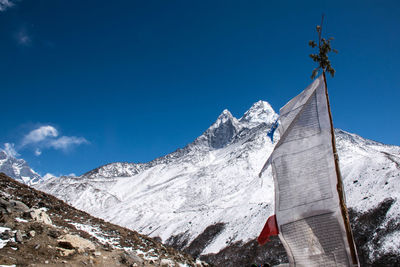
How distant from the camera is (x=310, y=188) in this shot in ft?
19.5

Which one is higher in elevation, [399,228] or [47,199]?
[47,199]

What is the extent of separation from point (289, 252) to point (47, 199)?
1899cm

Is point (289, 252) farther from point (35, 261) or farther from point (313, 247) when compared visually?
point (35, 261)

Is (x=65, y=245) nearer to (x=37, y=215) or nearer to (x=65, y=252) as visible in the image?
(x=65, y=252)

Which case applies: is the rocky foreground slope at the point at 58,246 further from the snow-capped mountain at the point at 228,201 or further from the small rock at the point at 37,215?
the snow-capped mountain at the point at 228,201

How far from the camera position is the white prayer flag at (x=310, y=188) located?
5476 millimetres

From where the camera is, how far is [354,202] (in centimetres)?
3716

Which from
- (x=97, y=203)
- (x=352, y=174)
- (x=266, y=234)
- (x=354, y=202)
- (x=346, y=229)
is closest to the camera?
(x=346, y=229)

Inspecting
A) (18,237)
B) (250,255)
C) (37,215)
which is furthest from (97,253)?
(250,255)

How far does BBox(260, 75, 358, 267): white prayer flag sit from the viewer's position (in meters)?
5.48

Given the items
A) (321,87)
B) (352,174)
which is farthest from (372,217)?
(321,87)

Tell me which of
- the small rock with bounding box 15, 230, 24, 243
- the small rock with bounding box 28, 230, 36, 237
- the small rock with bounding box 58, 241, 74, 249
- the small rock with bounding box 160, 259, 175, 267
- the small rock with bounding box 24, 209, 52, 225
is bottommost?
the small rock with bounding box 160, 259, 175, 267

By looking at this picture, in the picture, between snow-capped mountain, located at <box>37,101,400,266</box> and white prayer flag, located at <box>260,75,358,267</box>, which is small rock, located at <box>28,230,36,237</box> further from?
white prayer flag, located at <box>260,75,358,267</box>

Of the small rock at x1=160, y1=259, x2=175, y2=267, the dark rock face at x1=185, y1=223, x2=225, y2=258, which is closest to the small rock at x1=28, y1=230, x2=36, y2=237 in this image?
the small rock at x1=160, y1=259, x2=175, y2=267
